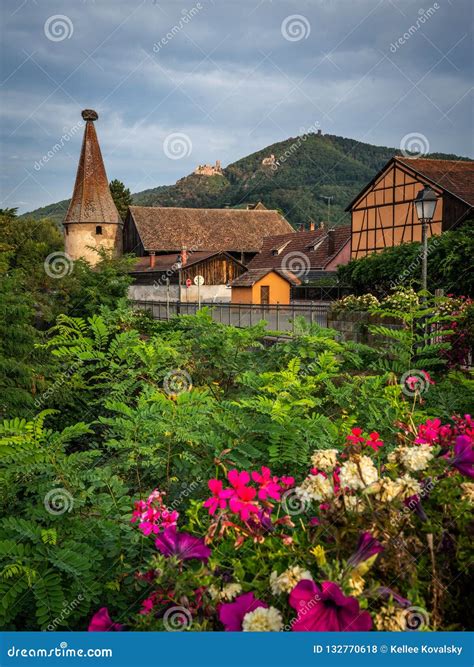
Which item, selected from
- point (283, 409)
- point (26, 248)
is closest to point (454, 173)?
point (283, 409)

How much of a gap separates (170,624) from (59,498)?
4.88ft

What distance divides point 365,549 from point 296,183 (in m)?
114

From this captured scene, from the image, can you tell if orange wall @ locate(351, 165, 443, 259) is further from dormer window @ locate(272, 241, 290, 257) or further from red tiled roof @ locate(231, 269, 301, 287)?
dormer window @ locate(272, 241, 290, 257)

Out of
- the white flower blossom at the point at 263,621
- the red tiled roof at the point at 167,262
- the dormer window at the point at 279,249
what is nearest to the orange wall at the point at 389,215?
the red tiled roof at the point at 167,262

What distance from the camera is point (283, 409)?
319 cm

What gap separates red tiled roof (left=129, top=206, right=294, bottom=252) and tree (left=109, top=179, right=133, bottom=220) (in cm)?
3261

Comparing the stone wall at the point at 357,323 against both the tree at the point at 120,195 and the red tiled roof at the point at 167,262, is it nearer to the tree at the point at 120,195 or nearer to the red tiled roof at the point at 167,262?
the red tiled roof at the point at 167,262

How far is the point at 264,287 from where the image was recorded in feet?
131

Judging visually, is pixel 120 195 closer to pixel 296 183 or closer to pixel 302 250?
pixel 296 183

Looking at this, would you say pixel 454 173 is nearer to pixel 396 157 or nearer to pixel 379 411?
pixel 396 157

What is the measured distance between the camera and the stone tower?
61.5 metres

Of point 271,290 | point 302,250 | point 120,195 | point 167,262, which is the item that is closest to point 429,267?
point 271,290

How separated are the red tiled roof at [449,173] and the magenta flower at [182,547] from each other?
3025 cm

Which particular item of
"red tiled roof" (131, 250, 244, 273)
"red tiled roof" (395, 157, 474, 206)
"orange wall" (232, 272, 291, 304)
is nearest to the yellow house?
"orange wall" (232, 272, 291, 304)
